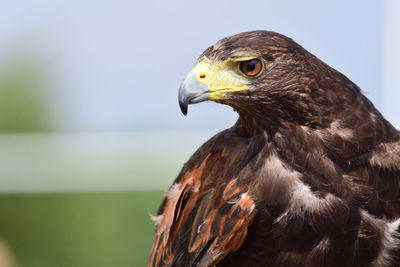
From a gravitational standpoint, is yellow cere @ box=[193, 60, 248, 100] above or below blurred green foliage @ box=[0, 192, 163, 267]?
above

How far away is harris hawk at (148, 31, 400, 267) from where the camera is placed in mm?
2543

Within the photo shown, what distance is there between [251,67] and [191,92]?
0.21 meters

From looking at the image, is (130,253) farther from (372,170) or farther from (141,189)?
(372,170)

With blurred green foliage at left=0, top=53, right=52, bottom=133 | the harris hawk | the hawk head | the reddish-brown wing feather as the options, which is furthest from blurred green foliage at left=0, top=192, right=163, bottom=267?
the hawk head

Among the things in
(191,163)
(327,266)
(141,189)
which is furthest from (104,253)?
(327,266)

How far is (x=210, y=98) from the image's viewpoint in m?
2.54

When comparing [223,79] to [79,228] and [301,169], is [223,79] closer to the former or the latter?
[301,169]

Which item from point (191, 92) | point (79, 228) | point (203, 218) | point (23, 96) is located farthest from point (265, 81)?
point (23, 96)

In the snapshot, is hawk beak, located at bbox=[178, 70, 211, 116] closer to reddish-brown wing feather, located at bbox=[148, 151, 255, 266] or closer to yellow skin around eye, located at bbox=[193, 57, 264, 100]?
yellow skin around eye, located at bbox=[193, 57, 264, 100]

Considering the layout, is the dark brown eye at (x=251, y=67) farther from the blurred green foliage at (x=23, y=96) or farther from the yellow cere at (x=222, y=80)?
the blurred green foliage at (x=23, y=96)

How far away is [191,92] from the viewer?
251 centimetres

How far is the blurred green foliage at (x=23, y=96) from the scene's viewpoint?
27.3 feet

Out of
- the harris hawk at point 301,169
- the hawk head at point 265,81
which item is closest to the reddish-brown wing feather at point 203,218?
the harris hawk at point 301,169

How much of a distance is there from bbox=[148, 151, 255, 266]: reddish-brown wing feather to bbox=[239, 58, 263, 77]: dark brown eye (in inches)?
15.9
